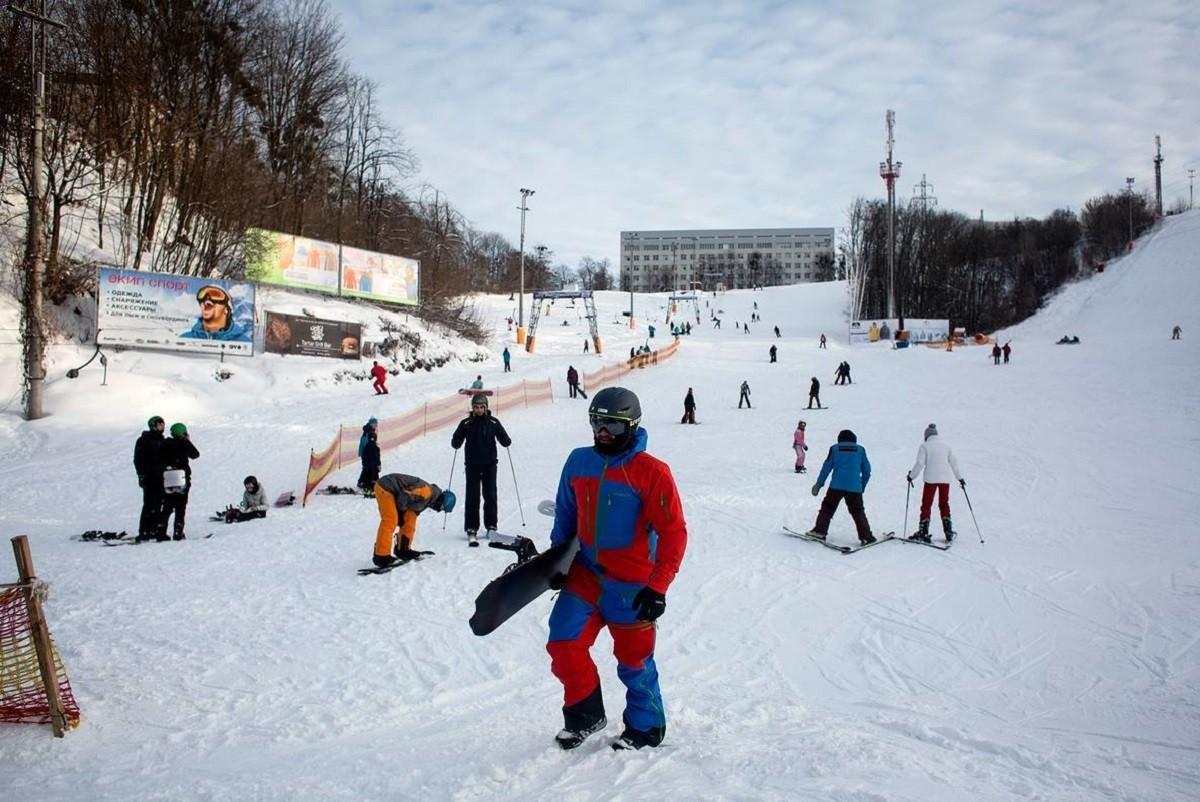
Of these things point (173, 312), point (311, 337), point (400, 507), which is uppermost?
point (173, 312)

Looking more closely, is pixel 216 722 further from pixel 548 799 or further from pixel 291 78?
pixel 291 78

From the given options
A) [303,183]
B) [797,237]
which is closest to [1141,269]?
[303,183]

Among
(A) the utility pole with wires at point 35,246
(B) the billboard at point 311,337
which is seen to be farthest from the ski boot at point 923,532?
(B) the billboard at point 311,337

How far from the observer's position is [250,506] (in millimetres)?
11453

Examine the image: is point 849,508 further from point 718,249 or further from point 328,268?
point 718,249

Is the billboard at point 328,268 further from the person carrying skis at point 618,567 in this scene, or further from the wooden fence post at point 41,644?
the person carrying skis at point 618,567

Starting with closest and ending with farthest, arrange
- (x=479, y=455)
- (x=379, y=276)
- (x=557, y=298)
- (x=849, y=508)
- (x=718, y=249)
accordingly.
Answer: (x=479, y=455) → (x=849, y=508) → (x=379, y=276) → (x=557, y=298) → (x=718, y=249)

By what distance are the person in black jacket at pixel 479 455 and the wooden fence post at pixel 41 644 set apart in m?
5.10

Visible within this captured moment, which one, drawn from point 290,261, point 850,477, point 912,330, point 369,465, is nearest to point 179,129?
point 290,261

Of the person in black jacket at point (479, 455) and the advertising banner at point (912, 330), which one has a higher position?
the advertising banner at point (912, 330)

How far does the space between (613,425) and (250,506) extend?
9797 mm

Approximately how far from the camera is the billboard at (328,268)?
29234 mm

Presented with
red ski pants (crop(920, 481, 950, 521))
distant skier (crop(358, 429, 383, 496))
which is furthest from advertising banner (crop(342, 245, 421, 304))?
red ski pants (crop(920, 481, 950, 521))

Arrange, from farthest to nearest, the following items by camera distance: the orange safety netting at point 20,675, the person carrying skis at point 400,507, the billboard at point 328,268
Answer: the billboard at point 328,268, the person carrying skis at point 400,507, the orange safety netting at point 20,675
